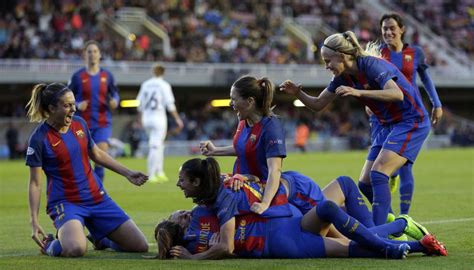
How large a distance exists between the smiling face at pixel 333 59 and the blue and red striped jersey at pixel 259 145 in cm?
86

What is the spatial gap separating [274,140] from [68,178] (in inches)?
77.0

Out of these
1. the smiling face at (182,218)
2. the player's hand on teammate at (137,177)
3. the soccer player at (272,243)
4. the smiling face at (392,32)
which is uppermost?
the smiling face at (392,32)

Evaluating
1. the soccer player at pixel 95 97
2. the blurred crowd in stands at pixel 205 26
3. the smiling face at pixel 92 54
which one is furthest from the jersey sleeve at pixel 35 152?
the blurred crowd in stands at pixel 205 26

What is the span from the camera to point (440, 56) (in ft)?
178

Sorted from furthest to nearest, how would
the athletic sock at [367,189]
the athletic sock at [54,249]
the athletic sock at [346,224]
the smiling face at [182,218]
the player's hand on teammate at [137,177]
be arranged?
1. the athletic sock at [367,189]
2. the player's hand on teammate at [137,177]
3. the athletic sock at [54,249]
4. the smiling face at [182,218]
5. the athletic sock at [346,224]

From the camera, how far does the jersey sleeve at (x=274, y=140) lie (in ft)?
27.8

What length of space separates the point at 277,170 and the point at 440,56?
47.4m

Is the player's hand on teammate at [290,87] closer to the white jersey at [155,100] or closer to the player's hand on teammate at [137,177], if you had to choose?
the player's hand on teammate at [137,177]

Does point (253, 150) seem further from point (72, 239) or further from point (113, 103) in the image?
point (113, 103)

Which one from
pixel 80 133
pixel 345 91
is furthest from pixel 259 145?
pixel 80 133

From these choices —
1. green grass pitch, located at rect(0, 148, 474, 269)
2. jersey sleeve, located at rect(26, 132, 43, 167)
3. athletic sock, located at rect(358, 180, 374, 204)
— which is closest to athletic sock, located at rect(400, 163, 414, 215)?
green grass pitch, located at rect(0, 148, 474, 269)

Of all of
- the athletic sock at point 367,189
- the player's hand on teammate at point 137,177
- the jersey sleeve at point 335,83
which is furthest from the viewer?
the athletic sock at point 367,189

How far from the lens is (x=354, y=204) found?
8555 millimetres

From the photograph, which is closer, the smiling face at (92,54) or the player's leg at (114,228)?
the player's leg at (114,228)
